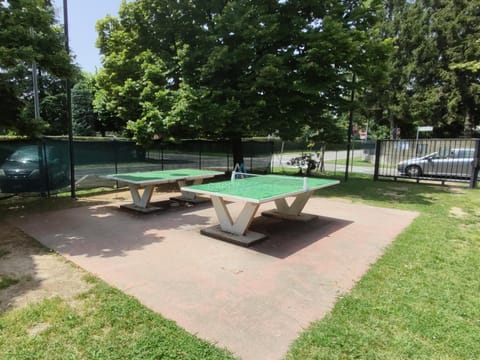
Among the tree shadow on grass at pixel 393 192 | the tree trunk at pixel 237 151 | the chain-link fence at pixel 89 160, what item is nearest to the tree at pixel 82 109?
the chain-link fence at pixel 89 160

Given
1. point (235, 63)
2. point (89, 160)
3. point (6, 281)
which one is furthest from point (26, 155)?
point (235, 63)

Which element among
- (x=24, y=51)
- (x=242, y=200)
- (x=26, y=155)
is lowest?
(x=242, y=200)

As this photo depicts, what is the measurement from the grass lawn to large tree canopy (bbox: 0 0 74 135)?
4659mm

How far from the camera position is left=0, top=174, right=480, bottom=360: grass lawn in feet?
7.77

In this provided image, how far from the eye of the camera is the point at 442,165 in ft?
42.6

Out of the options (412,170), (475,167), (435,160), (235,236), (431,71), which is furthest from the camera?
(431,71)

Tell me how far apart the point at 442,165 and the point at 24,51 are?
15.1 metres

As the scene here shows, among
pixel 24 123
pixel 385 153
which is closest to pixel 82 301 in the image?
pixel 24 123

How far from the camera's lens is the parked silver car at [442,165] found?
12195mm

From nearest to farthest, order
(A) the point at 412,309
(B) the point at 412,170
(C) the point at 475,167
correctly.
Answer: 1. (A) the point at 412,309
2. (C) the point at 475,167
3. (B) the point at 412,170

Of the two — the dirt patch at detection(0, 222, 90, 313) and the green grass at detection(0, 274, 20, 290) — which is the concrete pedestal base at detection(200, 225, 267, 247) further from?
the green grass at detection(0, 274, 20, 290)

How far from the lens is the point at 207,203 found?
26.5ft

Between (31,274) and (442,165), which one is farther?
(442,165)

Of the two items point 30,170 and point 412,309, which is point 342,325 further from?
point 30,170
